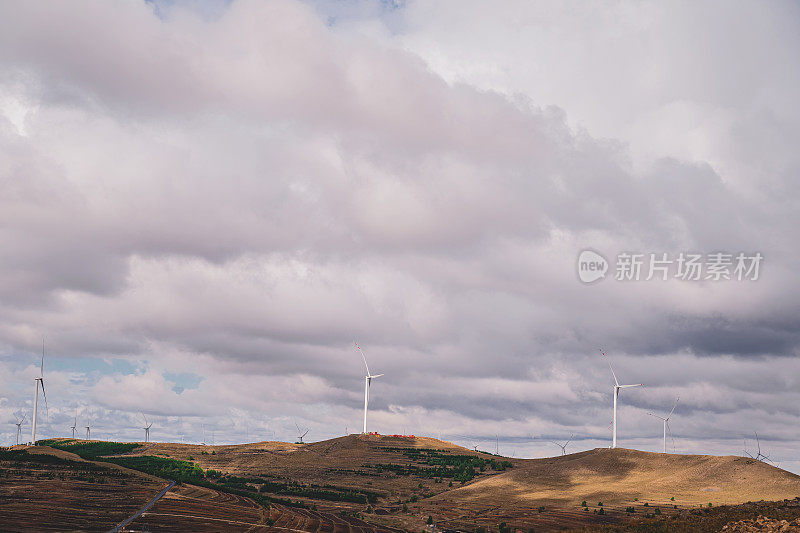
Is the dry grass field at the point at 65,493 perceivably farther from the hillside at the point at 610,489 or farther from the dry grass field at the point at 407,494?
the hillside at the point at 610,489

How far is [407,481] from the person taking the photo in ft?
562

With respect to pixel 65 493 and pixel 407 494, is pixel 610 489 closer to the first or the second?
pixel 407 494

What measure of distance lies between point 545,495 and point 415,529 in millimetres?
42288

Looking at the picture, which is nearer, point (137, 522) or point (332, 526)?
point (137, 522)


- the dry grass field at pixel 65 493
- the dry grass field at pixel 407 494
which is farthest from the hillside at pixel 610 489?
the dry grass field at pixel 65 493

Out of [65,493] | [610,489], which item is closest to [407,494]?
[610,489]

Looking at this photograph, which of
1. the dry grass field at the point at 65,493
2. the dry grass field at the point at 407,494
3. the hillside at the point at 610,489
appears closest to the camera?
the dry grass field at the point at 65,493

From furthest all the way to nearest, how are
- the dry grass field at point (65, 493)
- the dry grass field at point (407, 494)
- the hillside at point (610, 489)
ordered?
the hillside at point (610, 489)
the dry grass field at point (407, 494)
the dry grass field at point (65, 493)

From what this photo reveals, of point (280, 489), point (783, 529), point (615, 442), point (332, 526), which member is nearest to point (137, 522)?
point (332, 526)

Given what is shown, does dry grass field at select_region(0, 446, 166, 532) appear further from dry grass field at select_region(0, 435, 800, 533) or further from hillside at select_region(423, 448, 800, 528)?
hillside at select_region(423, 448, 800, 528)

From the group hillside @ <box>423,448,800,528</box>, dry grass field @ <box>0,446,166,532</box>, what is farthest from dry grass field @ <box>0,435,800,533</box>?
hillside @ <box>423,448,800,528</box>

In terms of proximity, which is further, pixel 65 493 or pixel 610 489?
pixel 610 489

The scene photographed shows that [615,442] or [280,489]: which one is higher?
[615,442]

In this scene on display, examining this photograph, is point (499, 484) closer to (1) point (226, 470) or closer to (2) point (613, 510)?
(2) point (613, 510)
